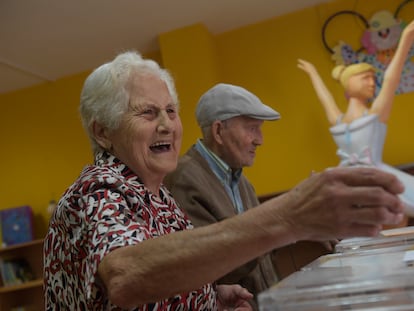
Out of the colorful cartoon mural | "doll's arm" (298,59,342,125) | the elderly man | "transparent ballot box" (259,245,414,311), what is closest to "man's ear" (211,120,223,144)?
the elderly man

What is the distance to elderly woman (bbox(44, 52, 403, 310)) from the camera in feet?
1.92

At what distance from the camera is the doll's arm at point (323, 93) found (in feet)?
10.3

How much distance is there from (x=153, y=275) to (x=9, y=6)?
2798 mm

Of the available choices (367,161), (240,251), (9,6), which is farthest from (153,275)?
(9,6)

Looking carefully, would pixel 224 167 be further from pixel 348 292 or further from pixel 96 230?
pixel 348 292

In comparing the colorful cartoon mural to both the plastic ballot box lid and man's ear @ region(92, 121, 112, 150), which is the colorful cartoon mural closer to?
the plastic ballot box lid

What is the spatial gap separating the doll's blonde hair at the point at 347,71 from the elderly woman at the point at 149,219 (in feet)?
7.02

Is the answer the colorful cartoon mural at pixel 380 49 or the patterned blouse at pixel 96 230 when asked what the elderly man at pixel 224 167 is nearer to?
the patterned blouse at pixel 96 230

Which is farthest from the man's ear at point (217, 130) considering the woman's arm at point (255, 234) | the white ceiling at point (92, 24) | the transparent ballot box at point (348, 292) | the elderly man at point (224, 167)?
the white ceiling at point (92, 24)

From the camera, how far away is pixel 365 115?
294 centimetres

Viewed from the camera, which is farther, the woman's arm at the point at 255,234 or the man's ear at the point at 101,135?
the man's ear at the point at 101,135

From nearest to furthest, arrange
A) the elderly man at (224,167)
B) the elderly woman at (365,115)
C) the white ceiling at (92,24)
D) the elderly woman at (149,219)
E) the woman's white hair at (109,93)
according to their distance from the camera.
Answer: the elderly woman at (149,219), the woman's white hair at (109,93), the elderly man at (224,167), the elderly woman at (365,115), the white ceiling at (92,24)

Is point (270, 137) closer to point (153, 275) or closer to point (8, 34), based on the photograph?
point (8, 34)

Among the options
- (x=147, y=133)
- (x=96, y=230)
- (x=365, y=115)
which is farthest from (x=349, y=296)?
(x=365, y=115)
